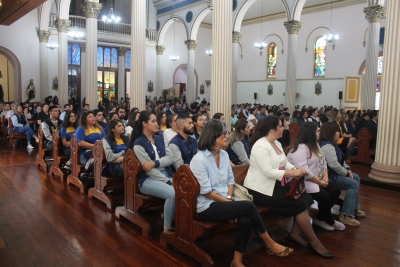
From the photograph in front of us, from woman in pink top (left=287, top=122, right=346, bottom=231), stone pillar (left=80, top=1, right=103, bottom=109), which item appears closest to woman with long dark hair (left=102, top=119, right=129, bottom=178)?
woman in pink top (left=287, top=122, right=346, bottom=231)

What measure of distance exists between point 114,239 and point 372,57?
475 inches

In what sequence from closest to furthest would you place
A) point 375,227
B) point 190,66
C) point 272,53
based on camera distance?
point 375,227, point 190,66, point 272,53

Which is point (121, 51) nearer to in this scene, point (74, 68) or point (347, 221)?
point (74, 68)

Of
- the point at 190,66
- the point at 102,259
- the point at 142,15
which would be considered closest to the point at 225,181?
the point at 102,259

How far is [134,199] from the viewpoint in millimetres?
3973

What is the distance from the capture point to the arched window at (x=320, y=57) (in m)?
19.8

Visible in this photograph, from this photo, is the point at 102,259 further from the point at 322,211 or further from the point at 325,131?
the point at 325,131

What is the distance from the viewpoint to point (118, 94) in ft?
73.5

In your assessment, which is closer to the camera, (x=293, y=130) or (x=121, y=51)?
(x=293, y=130)

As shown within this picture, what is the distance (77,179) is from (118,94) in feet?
57.1

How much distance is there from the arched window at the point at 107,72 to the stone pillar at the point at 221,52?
15373 millimetres

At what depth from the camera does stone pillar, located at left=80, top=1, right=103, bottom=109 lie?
461 inches

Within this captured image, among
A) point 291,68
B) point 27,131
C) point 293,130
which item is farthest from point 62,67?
point 293,130

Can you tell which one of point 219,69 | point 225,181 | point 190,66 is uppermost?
point 190,66
